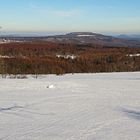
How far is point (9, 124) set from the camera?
8.20 metres

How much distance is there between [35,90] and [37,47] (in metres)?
53.9

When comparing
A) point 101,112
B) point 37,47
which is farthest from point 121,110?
point 37,47

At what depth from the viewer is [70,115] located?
9.27 meters

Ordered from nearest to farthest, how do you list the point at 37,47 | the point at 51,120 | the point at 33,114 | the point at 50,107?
the point at 51,120, the point at 33,114, the point at 50,107, the point at 37,47

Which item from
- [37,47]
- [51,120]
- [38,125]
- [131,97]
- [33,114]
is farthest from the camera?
[37,47]

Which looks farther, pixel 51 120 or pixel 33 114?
pixel 33 114

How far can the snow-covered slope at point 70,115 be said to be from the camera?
7289 mm

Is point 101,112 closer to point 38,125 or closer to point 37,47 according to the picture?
point 38,125

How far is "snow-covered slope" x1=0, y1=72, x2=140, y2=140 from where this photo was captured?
729 centimetres

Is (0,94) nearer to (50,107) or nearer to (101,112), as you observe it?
(50,107)

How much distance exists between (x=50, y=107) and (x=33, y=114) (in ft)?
3.75

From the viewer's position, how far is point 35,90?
1481cm

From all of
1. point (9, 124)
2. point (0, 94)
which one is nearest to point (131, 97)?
point (0, 94)

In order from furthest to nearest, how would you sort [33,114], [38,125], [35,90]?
[35,90]
[33,114]
[38,125]
